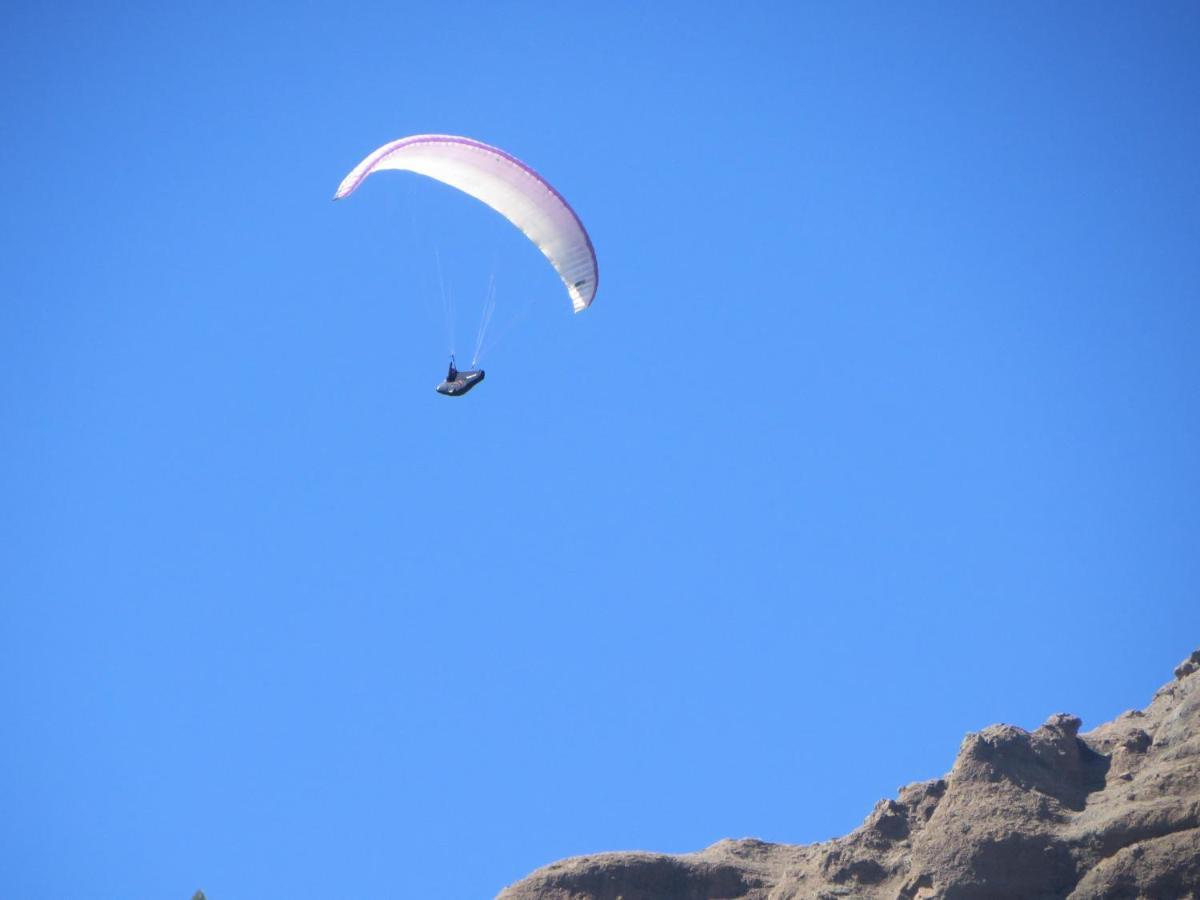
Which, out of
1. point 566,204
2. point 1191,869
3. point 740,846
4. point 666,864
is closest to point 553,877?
point 666,864

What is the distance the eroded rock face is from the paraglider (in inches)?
776

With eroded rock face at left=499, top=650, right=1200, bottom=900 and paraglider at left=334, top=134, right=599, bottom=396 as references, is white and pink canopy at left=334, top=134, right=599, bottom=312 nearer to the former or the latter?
paraglider at left=334, top=134, right=599, bottom=396

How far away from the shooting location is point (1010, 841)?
3388cm

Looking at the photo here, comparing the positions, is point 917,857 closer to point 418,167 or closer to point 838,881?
point 838,881

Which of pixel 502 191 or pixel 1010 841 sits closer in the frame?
pixel 1010 841

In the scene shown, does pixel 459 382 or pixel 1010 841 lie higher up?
pixel 459 382

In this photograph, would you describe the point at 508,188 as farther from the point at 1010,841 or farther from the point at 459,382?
the point at 1010,841

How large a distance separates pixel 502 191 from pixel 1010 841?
2832 centimetres

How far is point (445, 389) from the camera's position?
4931cm

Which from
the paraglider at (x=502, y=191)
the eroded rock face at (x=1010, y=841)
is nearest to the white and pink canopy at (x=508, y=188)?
the paraglider at (x=502, y=191)

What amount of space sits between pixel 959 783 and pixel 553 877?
1165 centimetres

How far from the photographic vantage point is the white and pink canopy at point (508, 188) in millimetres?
46500

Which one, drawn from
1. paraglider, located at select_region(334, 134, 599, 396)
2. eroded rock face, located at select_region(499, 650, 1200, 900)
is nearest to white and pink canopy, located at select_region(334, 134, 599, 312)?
paraglider, located at select_region(334, 134, 599, 396)

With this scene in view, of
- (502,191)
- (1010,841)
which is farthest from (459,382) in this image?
(1010,841)
